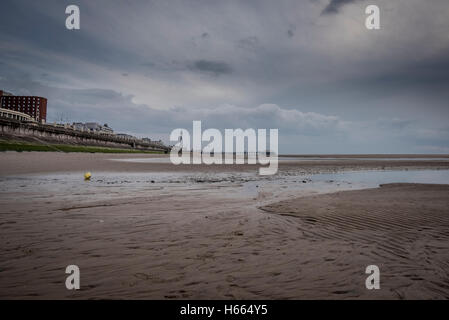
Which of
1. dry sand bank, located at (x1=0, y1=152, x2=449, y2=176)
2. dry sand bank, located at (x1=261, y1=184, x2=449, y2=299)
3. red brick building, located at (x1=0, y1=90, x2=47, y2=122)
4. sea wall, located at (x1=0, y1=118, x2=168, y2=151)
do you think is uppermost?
red brick building, located at (x1=0, y1=90, x2=47, y2=122)

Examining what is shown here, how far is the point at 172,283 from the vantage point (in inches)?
126

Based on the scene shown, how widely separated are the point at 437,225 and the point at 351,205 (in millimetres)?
2440

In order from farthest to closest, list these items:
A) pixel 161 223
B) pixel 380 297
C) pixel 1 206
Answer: pixel 1 206 < pixel 161 223 < pixel 380 297

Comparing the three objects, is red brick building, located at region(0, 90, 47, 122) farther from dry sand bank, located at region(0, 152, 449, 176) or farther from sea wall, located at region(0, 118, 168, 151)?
dry sand bank, located at region(0, 152, 449, 176)

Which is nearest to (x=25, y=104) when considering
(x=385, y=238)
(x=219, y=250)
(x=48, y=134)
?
(x=48, y=134)

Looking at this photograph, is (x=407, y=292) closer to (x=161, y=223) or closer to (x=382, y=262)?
(x=382, y=262)

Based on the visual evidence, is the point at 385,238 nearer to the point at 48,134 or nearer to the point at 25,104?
the point at 48,134

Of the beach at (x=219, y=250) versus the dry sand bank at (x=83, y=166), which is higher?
the dry sand bank at (x=83, y=166)

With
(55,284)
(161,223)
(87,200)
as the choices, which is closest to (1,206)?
(87,200)

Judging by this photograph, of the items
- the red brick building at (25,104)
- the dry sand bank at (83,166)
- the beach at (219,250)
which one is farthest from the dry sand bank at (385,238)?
the red brick building at (25,104)

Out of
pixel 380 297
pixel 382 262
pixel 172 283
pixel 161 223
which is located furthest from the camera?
pixel 161 223

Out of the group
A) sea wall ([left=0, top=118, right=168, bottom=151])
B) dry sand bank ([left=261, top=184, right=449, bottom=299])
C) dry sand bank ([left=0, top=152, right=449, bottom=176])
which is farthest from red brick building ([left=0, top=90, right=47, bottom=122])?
dry sand bank ([left=261, top=184, right=449, bottom=299])

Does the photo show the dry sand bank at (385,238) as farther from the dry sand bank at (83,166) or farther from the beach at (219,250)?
the dry sand bank at (83,166)

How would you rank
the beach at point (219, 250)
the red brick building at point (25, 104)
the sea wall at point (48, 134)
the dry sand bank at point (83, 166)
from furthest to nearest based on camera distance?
the red brick building at point (25, 104)
the sea wall at point (48, 134)
the dry sand bank at point (83, 166)
the beach at point (219, 250)
